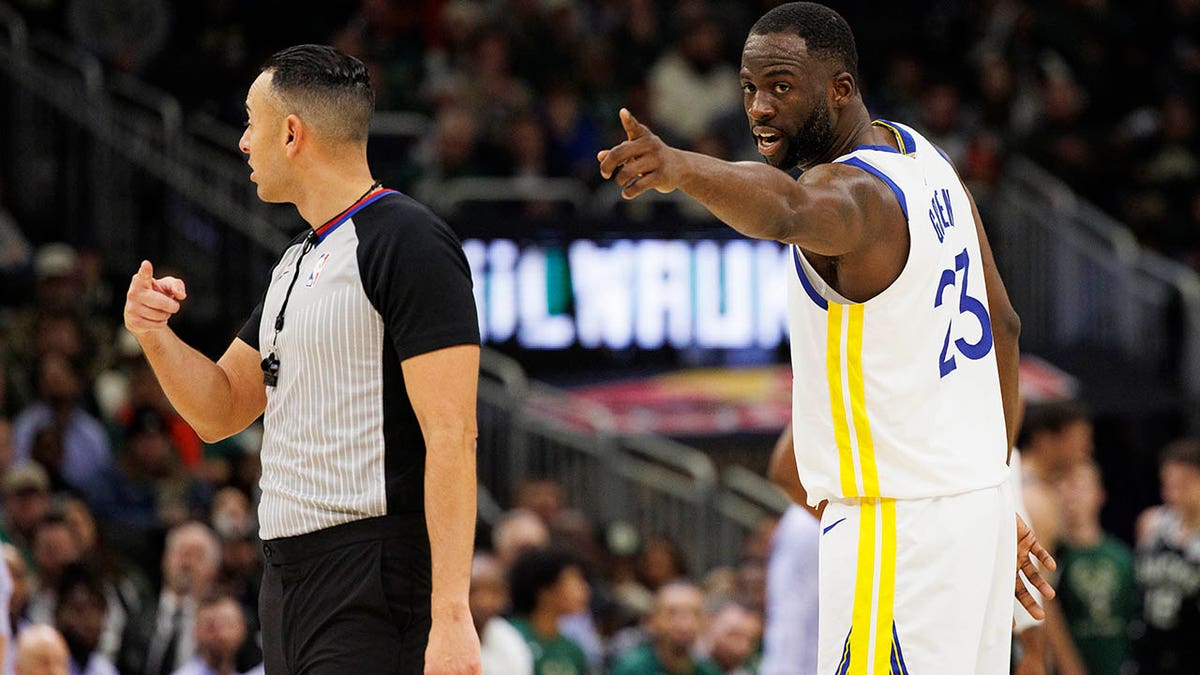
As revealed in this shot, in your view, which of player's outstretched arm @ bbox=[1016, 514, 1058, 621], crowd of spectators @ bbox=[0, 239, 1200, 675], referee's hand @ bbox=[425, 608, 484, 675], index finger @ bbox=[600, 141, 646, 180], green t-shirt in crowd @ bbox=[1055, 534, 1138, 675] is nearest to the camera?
index finger @ bbox=[600, 141, 646, 180]

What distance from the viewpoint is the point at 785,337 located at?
49.7ft

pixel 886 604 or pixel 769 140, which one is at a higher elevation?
pixel 769 140

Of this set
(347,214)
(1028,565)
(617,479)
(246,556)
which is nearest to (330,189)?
(347,214)

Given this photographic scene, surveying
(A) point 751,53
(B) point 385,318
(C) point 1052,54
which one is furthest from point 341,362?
(C) point 1052,54

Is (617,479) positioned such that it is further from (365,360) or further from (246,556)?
(365,360)

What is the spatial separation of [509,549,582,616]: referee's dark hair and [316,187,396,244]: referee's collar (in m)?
5.47

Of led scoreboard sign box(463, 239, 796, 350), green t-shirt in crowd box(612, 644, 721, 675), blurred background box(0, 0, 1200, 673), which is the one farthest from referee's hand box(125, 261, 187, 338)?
led scoreboard sign box(463, 239, 796, 350)

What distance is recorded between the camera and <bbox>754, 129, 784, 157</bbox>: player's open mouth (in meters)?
4.37

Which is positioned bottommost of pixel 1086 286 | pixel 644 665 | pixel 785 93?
pixel 644 665

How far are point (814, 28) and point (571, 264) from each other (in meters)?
10.1

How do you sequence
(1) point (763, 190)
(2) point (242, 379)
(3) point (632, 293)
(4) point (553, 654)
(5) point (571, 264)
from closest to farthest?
(1) point (763, 190) → (2) point (242, 379) → (4) point (553, 654) → (5) point (571, 264) → (3) point (632, 293)

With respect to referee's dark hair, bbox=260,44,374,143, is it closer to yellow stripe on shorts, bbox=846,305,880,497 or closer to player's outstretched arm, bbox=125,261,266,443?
player's outstretched arm, bbox=125,261,266,443

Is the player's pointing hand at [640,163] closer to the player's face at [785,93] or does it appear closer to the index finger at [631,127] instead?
the index finger at [631,127]

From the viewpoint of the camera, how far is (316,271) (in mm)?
4406
